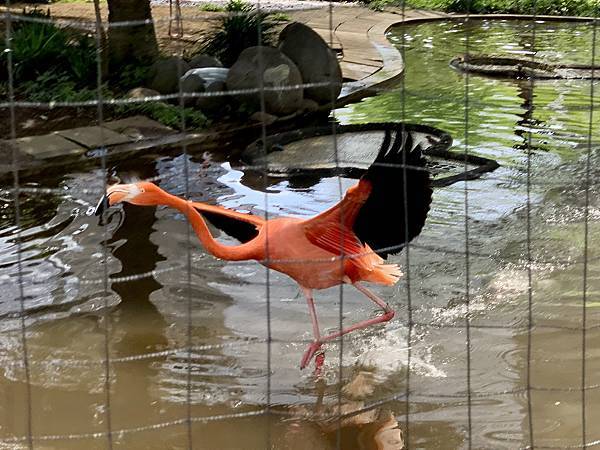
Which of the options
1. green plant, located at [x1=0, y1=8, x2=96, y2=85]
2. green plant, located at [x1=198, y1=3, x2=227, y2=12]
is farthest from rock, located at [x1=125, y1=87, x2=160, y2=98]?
green plant, located at [x1=198, y1=3, x2=227, y2=12]

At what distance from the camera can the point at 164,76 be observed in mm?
9617

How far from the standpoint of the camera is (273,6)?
16172 mm

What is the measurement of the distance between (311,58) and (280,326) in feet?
18.7

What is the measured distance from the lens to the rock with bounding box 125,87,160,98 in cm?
927

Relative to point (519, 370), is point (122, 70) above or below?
above

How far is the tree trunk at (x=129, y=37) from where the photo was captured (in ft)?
33.2

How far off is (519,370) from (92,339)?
1958 mm

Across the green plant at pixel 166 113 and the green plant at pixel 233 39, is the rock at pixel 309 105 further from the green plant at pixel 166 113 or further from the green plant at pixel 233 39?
the green plant at pixel 233 39

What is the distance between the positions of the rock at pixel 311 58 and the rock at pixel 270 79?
15.1 inches

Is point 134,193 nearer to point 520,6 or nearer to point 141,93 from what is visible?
point 141,93

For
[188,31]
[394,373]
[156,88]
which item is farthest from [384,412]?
[188,31]

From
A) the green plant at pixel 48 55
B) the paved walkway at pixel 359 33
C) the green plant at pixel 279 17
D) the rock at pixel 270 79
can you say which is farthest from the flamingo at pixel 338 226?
the green plant at pixel 279 17

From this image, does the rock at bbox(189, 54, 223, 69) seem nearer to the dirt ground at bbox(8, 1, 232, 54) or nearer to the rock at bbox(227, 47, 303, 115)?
the rock at bbox(227, 47, 303, 115)

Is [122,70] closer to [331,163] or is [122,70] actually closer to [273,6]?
[331,163]
